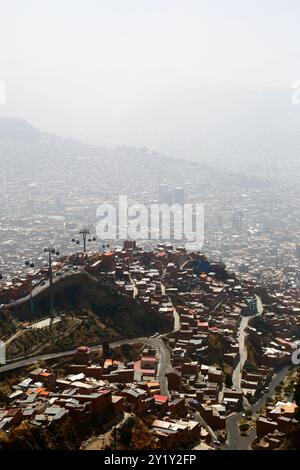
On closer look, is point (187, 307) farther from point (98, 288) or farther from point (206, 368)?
point (206, 368)

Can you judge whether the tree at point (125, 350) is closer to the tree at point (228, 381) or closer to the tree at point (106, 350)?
the tree at point (106, 350)

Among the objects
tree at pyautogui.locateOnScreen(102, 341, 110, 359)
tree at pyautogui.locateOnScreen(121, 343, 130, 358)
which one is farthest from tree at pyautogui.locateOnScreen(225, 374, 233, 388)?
tree at pyautogui.locateOnScreen(102, 341, 110, 359)

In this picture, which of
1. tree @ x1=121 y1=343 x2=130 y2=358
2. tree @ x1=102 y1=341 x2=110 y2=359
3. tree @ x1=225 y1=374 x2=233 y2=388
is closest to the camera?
tree @ x1=225 y1=374 x2=233 y2=388

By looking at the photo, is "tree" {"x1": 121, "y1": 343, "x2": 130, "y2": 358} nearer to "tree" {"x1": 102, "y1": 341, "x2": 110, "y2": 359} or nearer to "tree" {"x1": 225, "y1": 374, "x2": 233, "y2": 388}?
"tree" {"x1": 102, "y1": 341, "x2": 110, "y2": 359}

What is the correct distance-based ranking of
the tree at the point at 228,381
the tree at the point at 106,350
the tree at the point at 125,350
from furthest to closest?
the tree at the point at 125,350
the tree at the point at 106,350
the tree at the point at 228,381

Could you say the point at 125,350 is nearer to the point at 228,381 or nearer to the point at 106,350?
the point at 106,350

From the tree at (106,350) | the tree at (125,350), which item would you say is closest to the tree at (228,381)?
the tree at (125,350)

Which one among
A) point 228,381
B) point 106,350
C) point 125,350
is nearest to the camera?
point 228,381

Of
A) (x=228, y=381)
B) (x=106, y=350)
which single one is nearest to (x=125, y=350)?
(x=106, y=350)

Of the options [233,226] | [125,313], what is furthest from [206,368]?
[233,226]

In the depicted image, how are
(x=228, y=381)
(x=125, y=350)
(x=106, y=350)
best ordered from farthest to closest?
1. (x=125, y=350)
2. (x=106, y=350)
3. (x=228, y=381)

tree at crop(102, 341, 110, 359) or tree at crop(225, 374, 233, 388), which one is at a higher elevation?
tree at crop(102, 341, 110, 359)
